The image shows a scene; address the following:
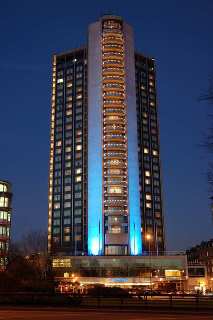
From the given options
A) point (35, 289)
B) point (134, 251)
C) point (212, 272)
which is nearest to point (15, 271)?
point (35, 289)

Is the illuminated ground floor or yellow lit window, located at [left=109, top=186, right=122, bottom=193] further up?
yellow lit window, located at [left=109, top=186, right=122, bottom=193]

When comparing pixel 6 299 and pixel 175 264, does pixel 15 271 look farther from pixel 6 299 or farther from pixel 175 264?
pixel 175 264

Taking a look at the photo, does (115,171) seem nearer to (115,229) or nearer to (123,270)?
(115,229)

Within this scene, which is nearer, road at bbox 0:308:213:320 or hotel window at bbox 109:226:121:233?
road at bbox 0:308:213:320

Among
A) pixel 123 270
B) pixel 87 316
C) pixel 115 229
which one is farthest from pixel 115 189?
pixel 87 316

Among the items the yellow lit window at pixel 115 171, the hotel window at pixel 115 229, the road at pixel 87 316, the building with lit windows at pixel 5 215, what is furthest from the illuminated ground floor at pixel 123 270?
the road at pixel 87 316

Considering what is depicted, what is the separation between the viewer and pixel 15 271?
76125mm

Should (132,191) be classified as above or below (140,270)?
above

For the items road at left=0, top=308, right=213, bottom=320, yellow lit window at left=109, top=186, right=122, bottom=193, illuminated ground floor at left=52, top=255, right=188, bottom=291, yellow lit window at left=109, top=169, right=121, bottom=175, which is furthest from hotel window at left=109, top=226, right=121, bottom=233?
road at left=0, top=308, right=213, bottom=320

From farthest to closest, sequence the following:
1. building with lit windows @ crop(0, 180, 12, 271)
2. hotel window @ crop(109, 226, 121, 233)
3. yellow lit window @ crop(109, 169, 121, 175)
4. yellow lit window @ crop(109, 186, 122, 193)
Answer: yellow lit window @ crop(109, 169, 121, 175)
yellow lit window @ crop(109, 186, 122, 193)
hotel window @ crop(109, 226, 121, 233)
building with lit windows @ crop(0, 180, 12, 271)

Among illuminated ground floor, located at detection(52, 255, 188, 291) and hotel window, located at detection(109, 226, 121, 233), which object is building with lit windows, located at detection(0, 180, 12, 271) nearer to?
illuminated ground floor, located at detection(52, 255, 188, 291)

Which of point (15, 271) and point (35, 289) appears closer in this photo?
point (35, 289)

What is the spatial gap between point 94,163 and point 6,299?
496ft

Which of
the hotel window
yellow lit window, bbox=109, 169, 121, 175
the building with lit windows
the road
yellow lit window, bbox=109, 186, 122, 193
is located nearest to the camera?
the road
